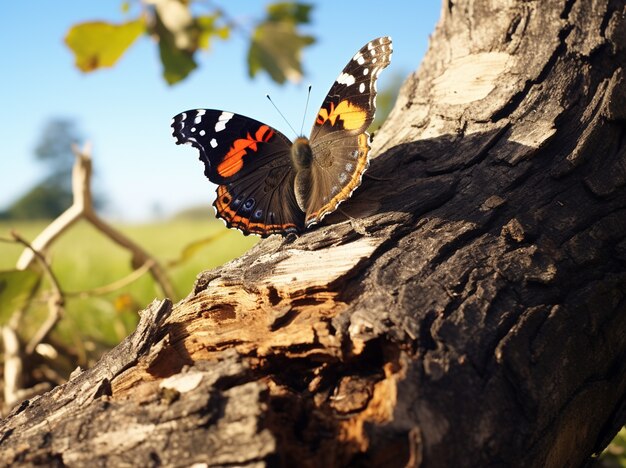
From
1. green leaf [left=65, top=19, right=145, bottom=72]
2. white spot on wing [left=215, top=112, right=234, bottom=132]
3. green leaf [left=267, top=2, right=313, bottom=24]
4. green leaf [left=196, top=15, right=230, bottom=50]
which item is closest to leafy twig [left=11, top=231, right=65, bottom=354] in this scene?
green leaf [left=65, top=19, right=145, bottom=72]

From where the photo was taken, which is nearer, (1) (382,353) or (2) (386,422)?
(2) (386,422)

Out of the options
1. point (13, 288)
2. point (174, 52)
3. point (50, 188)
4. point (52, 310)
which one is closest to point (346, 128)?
point (174, 52)

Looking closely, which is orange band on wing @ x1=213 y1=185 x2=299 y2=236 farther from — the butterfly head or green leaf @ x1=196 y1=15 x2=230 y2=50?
green leaf @ x1=196 y1=15 x2=230 y2=50

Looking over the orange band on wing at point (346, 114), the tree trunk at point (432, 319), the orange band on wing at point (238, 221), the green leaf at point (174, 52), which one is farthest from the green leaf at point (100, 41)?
the tree trunk at point (432, 319)

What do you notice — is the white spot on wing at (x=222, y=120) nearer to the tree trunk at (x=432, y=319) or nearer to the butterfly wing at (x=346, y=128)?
the butterfly wing at (x=346, y=128)

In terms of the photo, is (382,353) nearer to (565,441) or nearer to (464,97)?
(565,441)

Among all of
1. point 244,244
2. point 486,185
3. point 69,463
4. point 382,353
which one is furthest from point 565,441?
point 244,244

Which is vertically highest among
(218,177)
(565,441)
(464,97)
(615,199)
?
(218,177)
